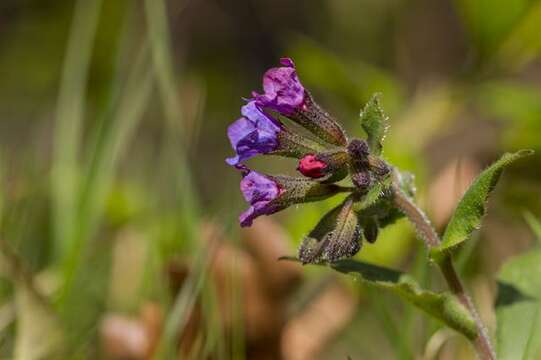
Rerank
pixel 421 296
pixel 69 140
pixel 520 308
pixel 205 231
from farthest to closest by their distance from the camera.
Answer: pixel 69 140 < pixel 205 231 < pixel 520 308 < pixel 421 296

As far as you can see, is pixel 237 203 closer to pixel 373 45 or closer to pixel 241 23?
pixel 373 45

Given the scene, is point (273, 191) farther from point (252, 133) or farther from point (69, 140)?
point (69, 140)

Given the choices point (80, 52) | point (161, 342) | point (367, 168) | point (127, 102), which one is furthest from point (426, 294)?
Result: point (80, 52)

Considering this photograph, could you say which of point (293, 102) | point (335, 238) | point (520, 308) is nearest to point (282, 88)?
point (293, 102)

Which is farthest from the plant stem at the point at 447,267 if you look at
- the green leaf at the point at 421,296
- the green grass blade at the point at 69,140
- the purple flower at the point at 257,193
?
the green grass blade at the point at 69,140

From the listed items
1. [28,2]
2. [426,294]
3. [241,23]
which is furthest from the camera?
[241,23]

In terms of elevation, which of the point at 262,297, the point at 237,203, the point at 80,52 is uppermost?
the point at 80,52

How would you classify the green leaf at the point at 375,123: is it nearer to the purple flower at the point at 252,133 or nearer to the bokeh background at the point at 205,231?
the purple flower at the point at 252,133
